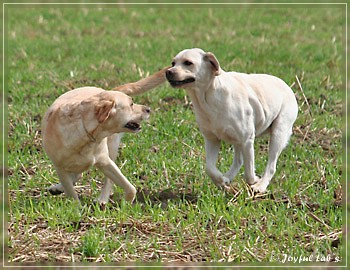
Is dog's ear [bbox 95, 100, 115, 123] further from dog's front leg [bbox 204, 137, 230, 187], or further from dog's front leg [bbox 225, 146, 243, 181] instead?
dog's front leg [bbox 225, 146, 243, 181]

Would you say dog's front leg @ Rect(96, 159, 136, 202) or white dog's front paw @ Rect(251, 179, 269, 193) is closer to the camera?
dog's front leg @ Rect(96, 159, 136, 202)

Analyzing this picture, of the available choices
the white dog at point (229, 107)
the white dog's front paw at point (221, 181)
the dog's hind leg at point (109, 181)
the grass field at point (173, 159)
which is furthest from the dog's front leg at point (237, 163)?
the dog's hind leg at point (109, 181)

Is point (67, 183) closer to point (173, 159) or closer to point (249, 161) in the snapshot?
point (173, 159)

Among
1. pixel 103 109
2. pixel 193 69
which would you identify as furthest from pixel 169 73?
pixel 103 109

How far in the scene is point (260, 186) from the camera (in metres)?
7.82

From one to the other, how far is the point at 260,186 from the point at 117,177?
4.73 feet

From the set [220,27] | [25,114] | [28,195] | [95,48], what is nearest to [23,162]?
[28,195]

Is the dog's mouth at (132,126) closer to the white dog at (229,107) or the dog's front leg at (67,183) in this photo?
the white dog at (229,107)

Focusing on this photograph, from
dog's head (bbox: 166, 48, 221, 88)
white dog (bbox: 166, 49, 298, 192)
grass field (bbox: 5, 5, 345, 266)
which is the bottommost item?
grass field (bbox: 5, 5, 345, 266)

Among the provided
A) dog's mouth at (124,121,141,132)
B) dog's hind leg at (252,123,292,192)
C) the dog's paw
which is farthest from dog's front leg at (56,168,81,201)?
dog's hind leg at (252,123,292,192)

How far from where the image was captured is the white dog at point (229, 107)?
7500mm

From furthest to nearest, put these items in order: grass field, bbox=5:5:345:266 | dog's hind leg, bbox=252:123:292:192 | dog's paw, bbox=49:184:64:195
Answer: dog's hind leg, bbox=252:123:292:192 → dog's paw, bbox=49:184:64:195 → grass field, bbox=5:5:345:266

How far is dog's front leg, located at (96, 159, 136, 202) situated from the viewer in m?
7.43

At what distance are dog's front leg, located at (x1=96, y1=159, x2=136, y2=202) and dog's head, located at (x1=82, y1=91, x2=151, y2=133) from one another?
0.36 meters
